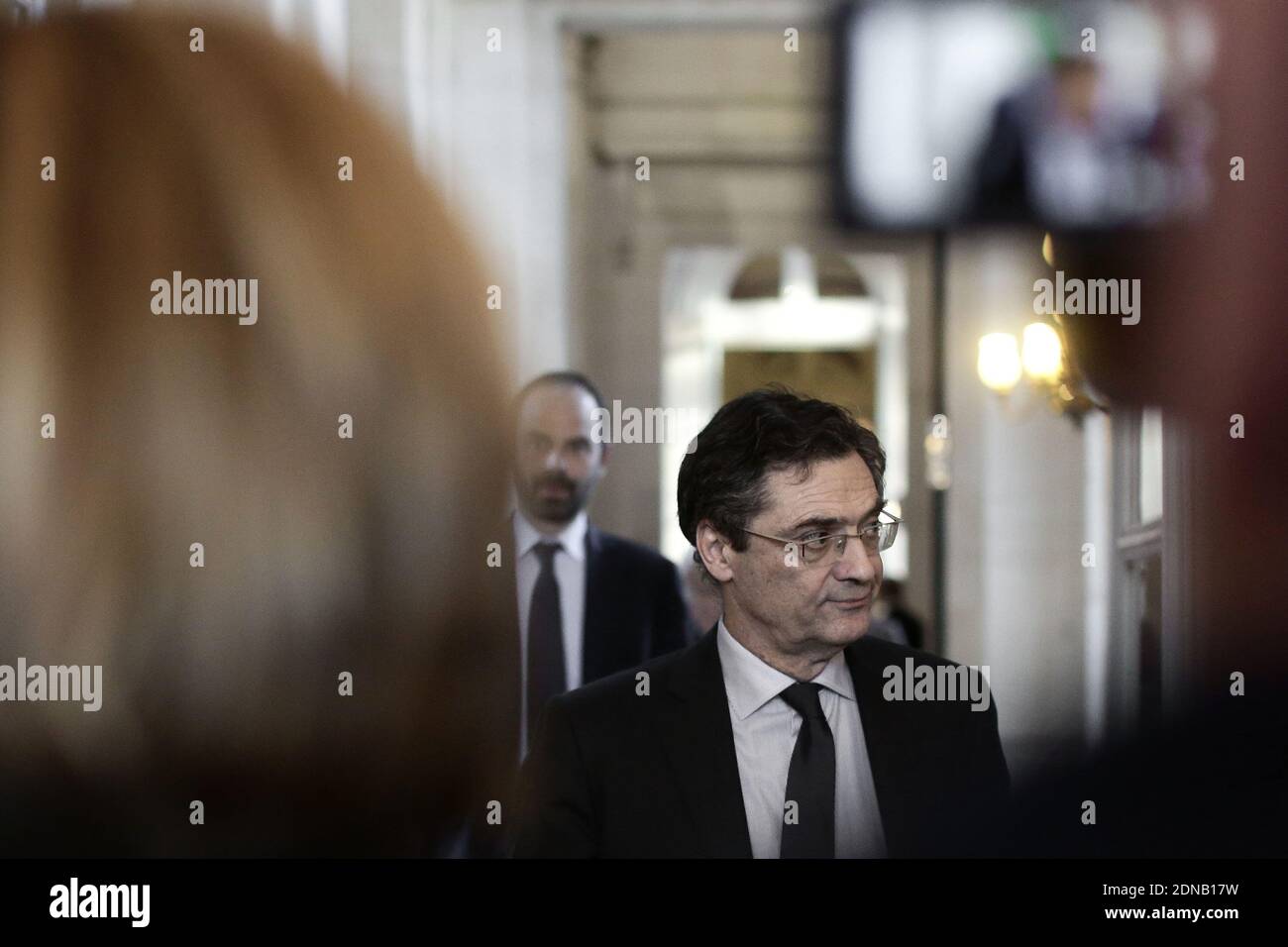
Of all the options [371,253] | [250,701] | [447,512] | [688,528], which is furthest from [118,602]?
[688,528]

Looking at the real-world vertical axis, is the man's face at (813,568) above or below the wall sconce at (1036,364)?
below

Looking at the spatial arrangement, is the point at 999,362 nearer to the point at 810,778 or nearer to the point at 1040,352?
the point at 1040,352

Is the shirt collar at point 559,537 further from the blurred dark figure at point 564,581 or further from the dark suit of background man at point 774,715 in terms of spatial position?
the dark suit of background man at point 774,715

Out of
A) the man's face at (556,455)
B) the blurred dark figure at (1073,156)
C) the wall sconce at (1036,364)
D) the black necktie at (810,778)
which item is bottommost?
the black necktie at (810,778)

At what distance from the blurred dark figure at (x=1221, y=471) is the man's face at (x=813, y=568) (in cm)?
40

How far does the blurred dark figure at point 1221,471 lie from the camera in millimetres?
2049

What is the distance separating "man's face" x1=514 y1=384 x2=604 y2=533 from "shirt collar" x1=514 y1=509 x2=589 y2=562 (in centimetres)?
1

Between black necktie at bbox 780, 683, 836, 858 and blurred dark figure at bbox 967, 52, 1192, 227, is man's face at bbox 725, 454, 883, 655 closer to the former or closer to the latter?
black necktie at bbox 780, 683, 836, 858

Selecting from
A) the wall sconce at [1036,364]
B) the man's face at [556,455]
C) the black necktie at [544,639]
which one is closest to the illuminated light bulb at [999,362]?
the wall sconce at [1036,364]

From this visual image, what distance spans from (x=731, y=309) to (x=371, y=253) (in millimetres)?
512

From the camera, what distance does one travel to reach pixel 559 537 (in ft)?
6.73

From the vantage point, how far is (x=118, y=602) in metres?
2.03

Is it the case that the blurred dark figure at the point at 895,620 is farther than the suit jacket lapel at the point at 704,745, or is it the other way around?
the blurred dark figure at the point at 895,620
